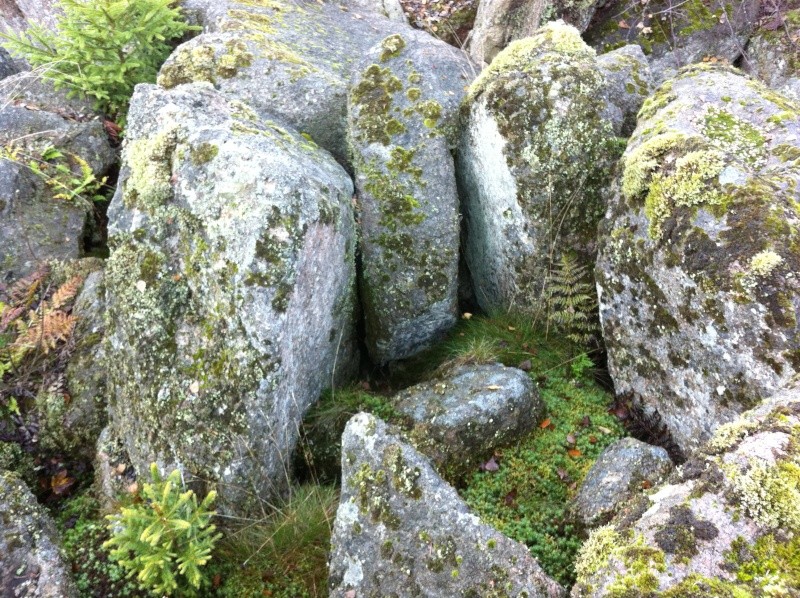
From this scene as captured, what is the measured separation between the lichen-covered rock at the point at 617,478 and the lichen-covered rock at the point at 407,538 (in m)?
0.90

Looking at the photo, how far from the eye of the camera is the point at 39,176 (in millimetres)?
7199

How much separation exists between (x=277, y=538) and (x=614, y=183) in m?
4.85

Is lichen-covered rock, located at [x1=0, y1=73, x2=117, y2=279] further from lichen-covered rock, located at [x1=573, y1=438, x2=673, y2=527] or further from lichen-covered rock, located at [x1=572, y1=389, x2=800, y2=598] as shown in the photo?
lichen-covered rock, located at [x1=572, y1=389, x2=800, y2=598]

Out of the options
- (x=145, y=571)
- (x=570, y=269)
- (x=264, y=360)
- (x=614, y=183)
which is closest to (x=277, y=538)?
(x=145, y=571)

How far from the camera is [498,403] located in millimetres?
5160

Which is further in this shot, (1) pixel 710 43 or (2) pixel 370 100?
(1) pixel 710 43

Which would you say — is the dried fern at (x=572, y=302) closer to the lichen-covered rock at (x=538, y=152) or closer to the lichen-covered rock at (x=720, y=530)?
the lichen-covered rock at (x=538, y=152)

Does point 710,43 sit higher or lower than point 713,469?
higher

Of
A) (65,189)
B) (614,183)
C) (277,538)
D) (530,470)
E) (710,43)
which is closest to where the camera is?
(277,538)

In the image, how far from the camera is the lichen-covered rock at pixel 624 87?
627cm

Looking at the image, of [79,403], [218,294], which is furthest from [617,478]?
[79,403]

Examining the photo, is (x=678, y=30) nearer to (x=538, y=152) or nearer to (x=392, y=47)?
(x=392, y=47)

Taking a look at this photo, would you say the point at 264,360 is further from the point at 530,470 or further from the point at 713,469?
the point at 713,469

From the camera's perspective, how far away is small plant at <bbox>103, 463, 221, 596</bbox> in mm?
3992
